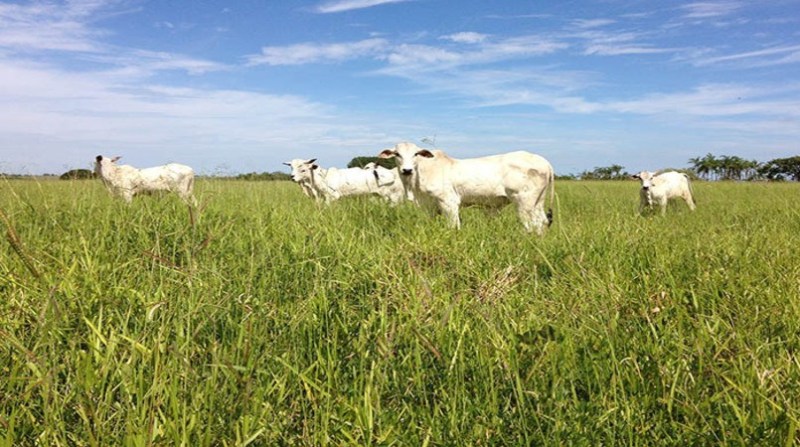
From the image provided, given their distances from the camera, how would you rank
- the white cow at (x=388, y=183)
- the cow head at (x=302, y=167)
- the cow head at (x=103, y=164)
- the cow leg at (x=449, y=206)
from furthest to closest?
the white cow at (x=388, y=183) < the cow head at (x=302, y=167) < the cow head at (x=103, y=164) < the cow leg at (x=449, y=206)

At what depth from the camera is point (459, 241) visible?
4594 millimetres

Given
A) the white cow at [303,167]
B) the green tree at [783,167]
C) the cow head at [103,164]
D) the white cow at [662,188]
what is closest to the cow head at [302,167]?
the white cow at [303,167]

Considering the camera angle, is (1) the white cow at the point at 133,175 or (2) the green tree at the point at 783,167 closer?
(1) the white cow at the point at 133,175

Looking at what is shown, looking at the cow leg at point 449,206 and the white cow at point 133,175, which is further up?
the white cow at point 133,175

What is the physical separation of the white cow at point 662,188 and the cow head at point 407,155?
6.97 meters

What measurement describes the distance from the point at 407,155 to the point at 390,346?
7.01m

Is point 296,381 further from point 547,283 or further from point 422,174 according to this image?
point 422,174

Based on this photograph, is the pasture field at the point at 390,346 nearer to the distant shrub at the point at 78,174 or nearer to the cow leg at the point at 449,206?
the distant shrub at the point at 78,174

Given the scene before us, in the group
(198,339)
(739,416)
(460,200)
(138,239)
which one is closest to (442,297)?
(198,339)

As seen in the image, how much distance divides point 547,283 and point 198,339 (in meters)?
2.24

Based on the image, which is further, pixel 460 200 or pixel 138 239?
pixel 460 200

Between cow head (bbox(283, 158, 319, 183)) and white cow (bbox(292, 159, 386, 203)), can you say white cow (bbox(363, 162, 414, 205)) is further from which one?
cow head (bbox(283, 158, 319, 183))

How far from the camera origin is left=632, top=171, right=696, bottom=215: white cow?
1358cm

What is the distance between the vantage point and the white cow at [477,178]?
8.54m
